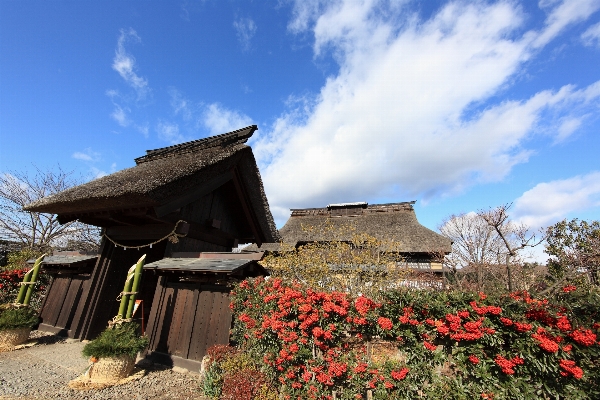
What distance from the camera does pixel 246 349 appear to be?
5160 millimetres

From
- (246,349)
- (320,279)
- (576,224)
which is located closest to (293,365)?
(246,349)

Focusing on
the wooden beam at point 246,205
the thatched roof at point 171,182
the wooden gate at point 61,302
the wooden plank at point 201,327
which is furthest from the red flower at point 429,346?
the wooden gate at point 61,302

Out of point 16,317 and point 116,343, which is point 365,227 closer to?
point 116,343

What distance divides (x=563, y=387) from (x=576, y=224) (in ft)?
39.8

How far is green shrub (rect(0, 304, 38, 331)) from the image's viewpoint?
705 centimetres

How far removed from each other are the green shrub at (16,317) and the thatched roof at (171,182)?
9.80ft

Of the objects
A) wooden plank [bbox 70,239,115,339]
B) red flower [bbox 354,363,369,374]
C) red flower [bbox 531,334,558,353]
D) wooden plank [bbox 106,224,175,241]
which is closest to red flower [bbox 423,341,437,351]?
red flower [bbox 354,363,369,374]

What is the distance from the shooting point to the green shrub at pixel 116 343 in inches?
209

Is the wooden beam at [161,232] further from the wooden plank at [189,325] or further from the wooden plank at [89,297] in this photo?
the wooden plank at [189,325]

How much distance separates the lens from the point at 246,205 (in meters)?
10.3

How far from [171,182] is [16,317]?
603 cm

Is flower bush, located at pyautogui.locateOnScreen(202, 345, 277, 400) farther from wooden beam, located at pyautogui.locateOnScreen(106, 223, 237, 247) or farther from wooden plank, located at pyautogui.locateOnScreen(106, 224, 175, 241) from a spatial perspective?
wooden plank, located at pyautogui.locateOnScreen(106, 224, 175, 241)

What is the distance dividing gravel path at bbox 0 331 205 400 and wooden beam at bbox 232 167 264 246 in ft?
18.1

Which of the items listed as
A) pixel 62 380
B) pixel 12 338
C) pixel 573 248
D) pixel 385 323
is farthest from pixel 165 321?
pixel 573 248
